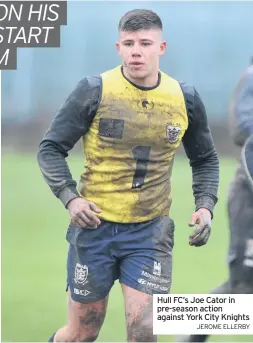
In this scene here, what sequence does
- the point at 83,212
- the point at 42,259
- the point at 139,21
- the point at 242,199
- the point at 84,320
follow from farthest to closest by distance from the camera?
1. the point at 42,259
2. the point at 242,199
3. the point at 84,320
4. the point at 139,21
5. the point at 83,212

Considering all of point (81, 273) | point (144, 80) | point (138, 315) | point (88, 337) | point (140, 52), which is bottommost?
point (88, 337)

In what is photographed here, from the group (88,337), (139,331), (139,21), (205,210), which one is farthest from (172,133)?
(88,337)

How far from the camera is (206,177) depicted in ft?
11.2

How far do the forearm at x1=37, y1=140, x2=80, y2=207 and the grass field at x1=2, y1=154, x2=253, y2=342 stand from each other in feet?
2.21

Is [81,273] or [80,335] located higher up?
[81,273]

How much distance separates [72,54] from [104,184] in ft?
2.68

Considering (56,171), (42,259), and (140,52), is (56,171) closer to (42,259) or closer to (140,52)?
(140,52)

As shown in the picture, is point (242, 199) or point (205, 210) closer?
point (205, 210)

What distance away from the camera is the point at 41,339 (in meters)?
3.81

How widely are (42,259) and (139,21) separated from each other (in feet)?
4.18

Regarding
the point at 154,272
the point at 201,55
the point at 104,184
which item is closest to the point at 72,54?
the point at 201,55

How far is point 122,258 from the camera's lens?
3.25 m

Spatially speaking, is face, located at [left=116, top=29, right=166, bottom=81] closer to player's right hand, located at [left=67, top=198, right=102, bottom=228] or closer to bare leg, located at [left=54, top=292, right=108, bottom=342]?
player's right hand, located at [left=67, top=198, right=102, bottom=228]

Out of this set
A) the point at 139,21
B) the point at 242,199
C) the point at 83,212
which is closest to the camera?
the point at 83,212
